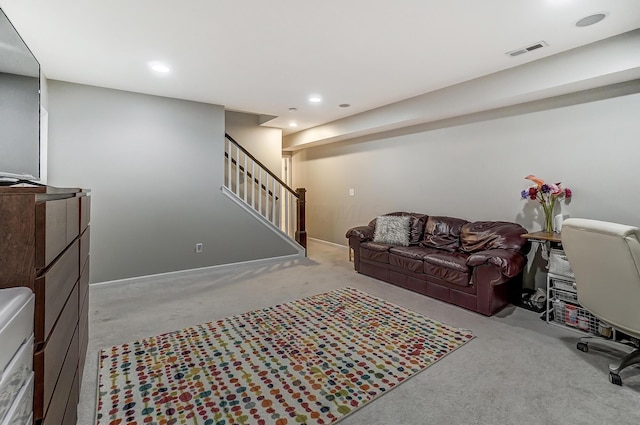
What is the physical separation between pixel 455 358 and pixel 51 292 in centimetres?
246

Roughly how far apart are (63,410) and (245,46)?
2779 mm

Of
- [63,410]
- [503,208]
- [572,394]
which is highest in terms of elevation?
[503,208]

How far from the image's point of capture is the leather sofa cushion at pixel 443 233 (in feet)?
13.3

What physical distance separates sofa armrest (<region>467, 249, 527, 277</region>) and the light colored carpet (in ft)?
1.62

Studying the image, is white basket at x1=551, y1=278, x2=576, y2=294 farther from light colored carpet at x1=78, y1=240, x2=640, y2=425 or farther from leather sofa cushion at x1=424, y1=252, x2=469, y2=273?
leather sofa cushion at x1=424, y1=252, x2=469, y2=273

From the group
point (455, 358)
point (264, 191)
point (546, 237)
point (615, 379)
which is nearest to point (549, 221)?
point (546, 237)

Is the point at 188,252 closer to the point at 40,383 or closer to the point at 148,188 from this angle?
A: the point at 148,188

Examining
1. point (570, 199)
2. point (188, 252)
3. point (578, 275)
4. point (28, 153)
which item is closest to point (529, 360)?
point (578, 275)

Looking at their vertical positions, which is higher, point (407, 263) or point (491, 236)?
point (491, 236)

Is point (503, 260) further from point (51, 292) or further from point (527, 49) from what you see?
point (51, 292)

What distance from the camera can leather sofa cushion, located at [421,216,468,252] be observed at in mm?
4059

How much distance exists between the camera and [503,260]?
3.02m

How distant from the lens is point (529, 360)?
2322 millimetres

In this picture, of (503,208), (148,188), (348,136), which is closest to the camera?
(503,208)
